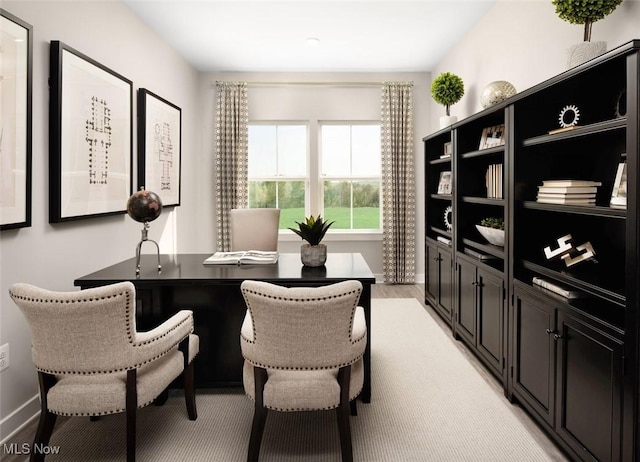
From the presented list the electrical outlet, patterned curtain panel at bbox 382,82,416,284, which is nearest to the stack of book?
the electrical outlet

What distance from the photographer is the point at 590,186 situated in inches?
80.7

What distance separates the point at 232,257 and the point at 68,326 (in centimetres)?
128

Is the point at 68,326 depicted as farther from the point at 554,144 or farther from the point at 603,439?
the point at 554,144

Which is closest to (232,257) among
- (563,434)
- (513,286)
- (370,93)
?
(513,286)

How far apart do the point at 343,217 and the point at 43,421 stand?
4.38 m

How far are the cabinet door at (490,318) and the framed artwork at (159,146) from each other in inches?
113

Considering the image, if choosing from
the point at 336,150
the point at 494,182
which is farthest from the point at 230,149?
the point at 494,182

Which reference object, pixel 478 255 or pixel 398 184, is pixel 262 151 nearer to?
pixel 398 184

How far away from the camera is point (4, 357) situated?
222cm

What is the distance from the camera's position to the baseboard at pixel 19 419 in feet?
7.15

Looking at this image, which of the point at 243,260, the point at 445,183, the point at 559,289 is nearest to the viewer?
the point at 559,289

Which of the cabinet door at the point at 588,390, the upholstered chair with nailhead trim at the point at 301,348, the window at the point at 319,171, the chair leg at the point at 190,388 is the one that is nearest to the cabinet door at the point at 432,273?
the window at the point at 319,171

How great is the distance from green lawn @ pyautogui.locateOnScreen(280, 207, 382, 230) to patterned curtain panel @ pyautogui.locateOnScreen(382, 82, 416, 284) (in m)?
0.23

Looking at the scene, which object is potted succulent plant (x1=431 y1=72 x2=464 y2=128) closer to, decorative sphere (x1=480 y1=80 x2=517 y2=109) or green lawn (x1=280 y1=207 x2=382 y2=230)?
decorative sphere (x1=480 y1=80 x2=517 y2=109)
